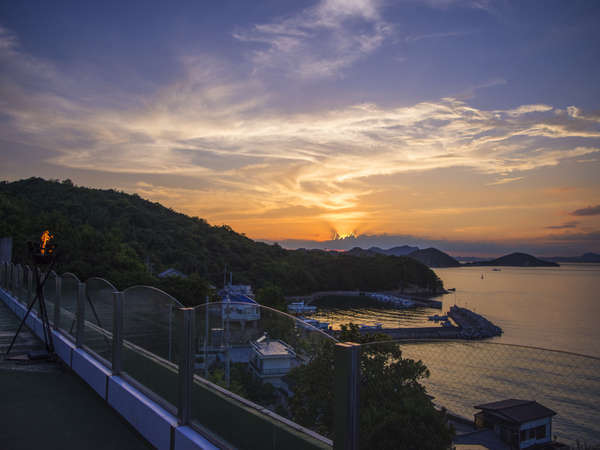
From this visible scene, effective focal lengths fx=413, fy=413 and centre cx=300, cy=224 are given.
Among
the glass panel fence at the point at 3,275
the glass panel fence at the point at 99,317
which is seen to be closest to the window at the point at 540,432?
the glass panel fence at the point at 99,317

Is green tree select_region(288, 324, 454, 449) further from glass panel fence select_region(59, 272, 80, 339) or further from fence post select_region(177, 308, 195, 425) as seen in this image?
glass panel fence select_region(59, 272, 80, 339)

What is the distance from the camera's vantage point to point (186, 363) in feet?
8.36

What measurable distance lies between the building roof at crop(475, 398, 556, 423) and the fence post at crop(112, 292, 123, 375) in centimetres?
312

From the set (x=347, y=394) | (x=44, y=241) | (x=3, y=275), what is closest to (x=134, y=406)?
(x=347, y=394)

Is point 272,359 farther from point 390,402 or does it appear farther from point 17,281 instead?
point 17,281

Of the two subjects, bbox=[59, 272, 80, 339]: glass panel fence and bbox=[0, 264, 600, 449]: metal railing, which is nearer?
bbox=[0, 264, 600, 449]: metal railing

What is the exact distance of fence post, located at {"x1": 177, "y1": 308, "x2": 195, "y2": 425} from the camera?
2527 millimetres

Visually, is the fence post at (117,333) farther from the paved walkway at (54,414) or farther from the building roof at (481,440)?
the building roof at (481,440)

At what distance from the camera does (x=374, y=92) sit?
2697 cm

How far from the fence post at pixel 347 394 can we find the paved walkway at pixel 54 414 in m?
2.00

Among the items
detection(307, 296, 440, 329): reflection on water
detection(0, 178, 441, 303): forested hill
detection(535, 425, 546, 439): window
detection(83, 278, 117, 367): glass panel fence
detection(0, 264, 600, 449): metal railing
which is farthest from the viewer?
detection(307, 296, 440, 329): reflection on water

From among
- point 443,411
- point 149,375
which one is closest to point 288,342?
point 443,411

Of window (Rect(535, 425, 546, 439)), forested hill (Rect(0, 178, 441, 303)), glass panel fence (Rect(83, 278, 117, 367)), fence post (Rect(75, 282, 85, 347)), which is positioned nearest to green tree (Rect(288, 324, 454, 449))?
window (Rect(535, 425, 546, 439))

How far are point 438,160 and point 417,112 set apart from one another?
309 inches
